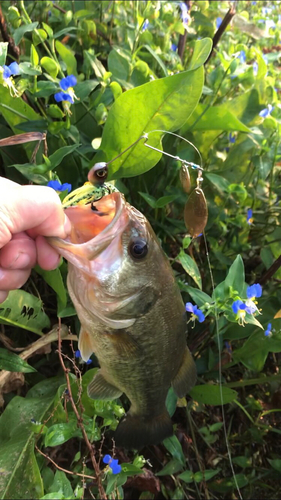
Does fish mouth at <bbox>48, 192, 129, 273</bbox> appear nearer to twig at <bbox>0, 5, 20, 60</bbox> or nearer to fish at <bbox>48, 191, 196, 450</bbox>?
fish at <bbox>48, 191, 196, 450</bbox>

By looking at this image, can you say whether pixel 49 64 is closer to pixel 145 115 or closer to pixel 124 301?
pixel 145 115

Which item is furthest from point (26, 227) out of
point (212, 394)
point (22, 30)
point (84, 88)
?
point (212, 394)

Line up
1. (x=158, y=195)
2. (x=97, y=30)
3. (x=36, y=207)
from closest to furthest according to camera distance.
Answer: (x=36, y=207) → (x=158, y=195) → (x=97, y=30)

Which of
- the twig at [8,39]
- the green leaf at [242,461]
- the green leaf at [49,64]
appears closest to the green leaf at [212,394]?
the green leaf at [242,461]

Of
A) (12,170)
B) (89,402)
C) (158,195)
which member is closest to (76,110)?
(12,170)

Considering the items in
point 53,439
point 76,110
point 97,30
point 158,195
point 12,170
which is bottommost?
point 53,439

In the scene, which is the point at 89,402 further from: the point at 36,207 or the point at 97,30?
the point at 97,30
